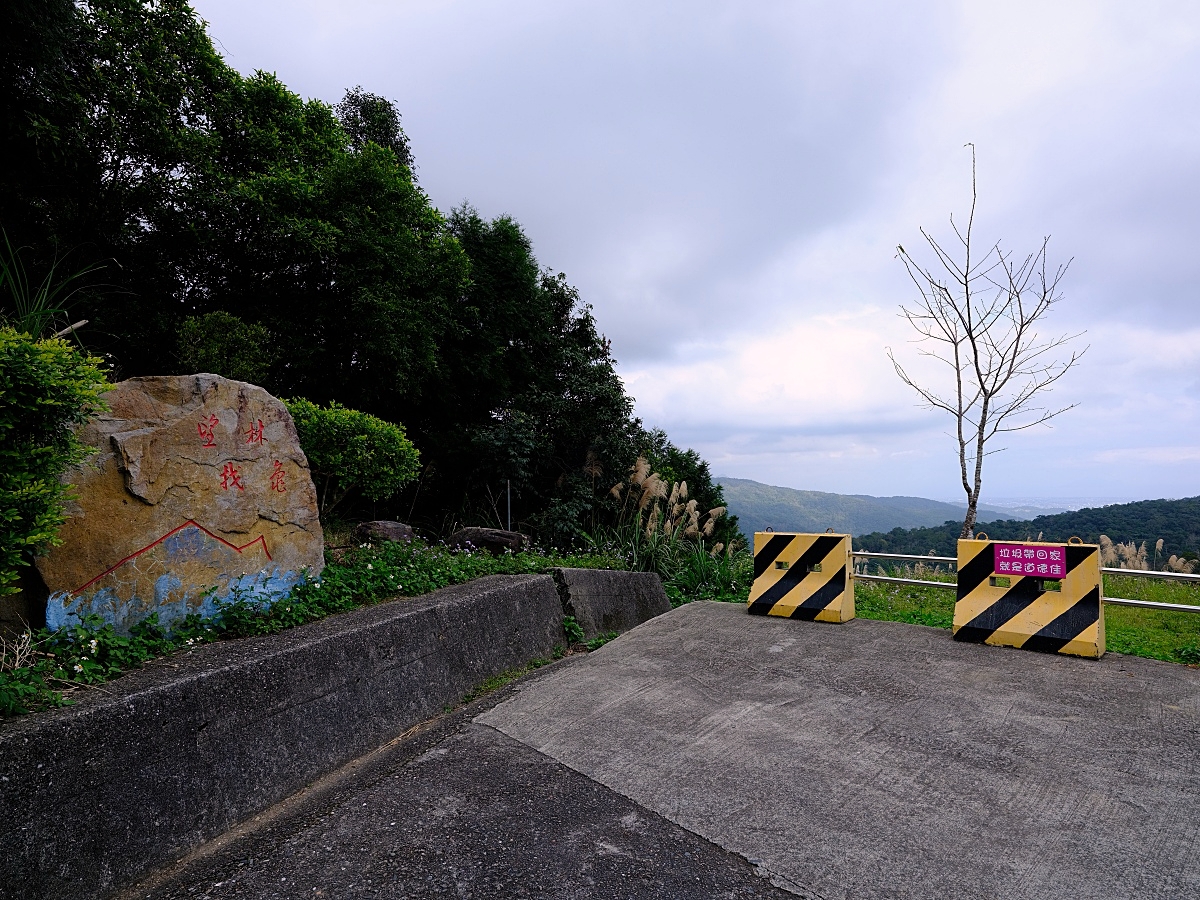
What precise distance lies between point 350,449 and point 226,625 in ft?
7.91

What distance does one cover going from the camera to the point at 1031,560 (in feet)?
17.1

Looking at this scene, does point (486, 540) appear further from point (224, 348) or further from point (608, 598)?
point (224, 348)

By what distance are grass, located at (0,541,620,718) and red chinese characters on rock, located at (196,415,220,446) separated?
100 centimetres

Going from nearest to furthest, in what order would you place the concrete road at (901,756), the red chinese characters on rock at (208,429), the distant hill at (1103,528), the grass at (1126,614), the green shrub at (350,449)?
the concrete road at (901,756)
the red chinese characters on rock at (208,429)
the grass at (1126,614)
the green shrub at (350,449)
the distant hill at (1103,528)

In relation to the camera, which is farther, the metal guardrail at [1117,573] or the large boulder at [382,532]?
the large boulder at [382,532]

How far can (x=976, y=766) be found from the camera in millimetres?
3348

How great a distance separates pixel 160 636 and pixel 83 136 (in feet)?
A: 22.9

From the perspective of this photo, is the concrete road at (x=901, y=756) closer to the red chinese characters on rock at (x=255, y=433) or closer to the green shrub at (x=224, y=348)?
the red chinese characters on rock at (x=255, y=433)

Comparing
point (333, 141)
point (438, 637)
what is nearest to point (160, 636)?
point (438, 637)

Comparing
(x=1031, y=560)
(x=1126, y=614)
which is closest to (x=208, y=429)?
(x=1031, y=560)

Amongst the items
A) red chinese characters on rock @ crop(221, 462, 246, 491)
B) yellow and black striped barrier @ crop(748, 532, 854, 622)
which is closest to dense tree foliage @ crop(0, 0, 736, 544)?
red chinese characters on rock @ crop(221, 462, 246, 491)

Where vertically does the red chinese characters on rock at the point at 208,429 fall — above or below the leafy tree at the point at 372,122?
below

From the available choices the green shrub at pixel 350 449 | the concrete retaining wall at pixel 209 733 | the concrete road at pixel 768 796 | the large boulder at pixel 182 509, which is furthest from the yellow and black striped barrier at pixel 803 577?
the large boulder at pixel 182 509

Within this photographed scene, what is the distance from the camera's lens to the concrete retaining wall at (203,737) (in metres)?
2.46
